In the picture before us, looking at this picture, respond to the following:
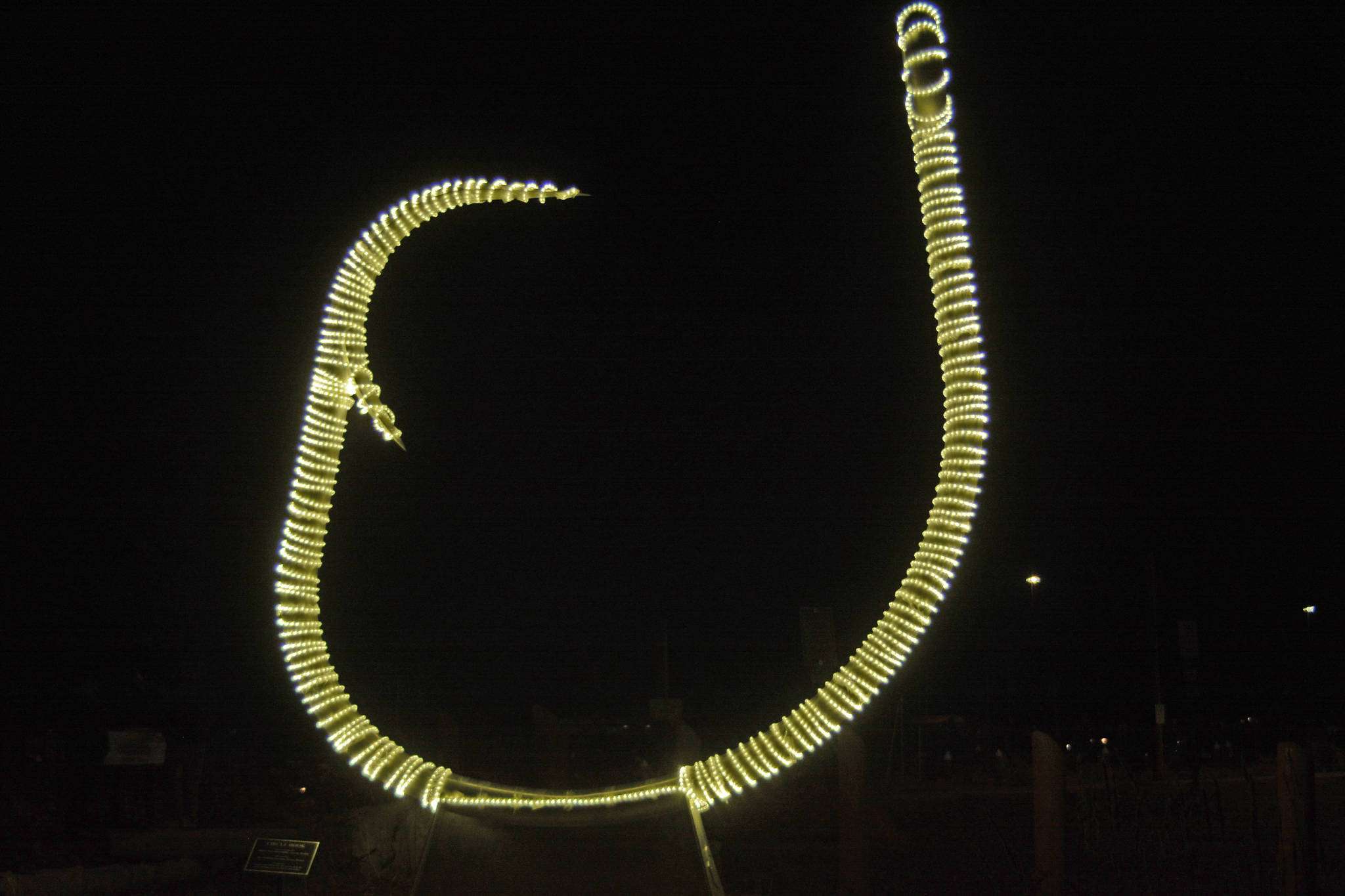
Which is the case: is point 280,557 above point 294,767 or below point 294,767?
above

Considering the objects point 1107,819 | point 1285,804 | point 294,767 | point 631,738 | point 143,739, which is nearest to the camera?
point 1285,804

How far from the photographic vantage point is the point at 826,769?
809cm

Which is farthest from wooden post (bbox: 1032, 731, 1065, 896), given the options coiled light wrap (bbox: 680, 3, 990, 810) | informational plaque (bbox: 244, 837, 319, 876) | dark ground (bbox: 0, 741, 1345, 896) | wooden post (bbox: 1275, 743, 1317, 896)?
informational plaque (bbox: 244, 837, 319, 876)

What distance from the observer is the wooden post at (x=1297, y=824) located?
6461 mm

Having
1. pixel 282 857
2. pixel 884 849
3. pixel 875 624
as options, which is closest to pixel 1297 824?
pixel 875 624

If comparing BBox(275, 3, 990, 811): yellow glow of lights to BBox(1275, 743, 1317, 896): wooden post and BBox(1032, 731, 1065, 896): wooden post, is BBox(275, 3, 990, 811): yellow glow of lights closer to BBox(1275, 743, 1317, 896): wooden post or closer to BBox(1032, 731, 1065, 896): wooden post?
BBox(1032, 731, 1065, 896): wooden post

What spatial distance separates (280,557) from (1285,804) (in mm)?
6300

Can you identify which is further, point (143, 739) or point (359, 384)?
point (143, 739)

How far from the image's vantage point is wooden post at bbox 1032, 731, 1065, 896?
6.29 m

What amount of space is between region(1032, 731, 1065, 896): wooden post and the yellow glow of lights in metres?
1.95

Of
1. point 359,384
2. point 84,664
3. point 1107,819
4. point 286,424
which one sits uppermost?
point 286,424

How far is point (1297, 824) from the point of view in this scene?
6.50 meters

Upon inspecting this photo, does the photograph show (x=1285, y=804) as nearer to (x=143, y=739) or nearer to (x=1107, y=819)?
(x=1107, y=819)

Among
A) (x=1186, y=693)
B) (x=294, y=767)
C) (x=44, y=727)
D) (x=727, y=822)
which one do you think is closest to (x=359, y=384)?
(x=727, y=822)
